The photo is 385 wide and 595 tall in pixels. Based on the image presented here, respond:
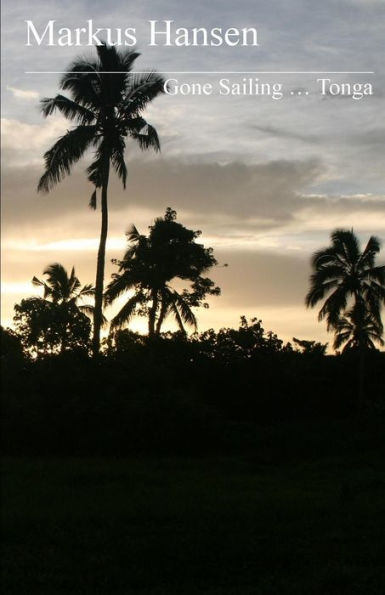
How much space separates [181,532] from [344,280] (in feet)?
71.7

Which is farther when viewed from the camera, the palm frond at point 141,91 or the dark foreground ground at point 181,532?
the palm frond at point 141,91

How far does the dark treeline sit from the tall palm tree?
173cm

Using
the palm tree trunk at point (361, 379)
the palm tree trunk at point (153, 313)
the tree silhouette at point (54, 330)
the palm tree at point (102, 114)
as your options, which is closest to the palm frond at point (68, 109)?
the palm tree at point (102, 114)

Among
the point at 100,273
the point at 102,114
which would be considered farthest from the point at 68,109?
the point at 100,273

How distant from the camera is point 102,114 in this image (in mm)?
25109

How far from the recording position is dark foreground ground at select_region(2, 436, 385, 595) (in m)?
9.98

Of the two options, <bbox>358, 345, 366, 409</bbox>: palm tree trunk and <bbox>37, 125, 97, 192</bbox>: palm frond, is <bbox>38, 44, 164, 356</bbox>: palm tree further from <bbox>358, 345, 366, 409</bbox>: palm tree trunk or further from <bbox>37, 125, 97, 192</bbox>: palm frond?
<bbox>358, 345, 366, 409</bbox>: palm tree trunk

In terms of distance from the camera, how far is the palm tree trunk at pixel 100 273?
77.6ft

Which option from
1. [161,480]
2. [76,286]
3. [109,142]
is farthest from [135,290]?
[161,480]

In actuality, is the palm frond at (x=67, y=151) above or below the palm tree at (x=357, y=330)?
above

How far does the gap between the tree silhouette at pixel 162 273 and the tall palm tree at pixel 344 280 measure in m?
4.14

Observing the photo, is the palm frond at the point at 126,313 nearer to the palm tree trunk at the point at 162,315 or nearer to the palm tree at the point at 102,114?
the palm tree trunk at the point at 162,315

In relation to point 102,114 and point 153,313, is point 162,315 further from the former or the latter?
point 102,114

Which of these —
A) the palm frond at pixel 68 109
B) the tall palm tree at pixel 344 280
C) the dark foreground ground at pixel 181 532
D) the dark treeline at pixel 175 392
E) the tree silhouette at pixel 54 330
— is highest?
the palm frond at pixel 68 109
